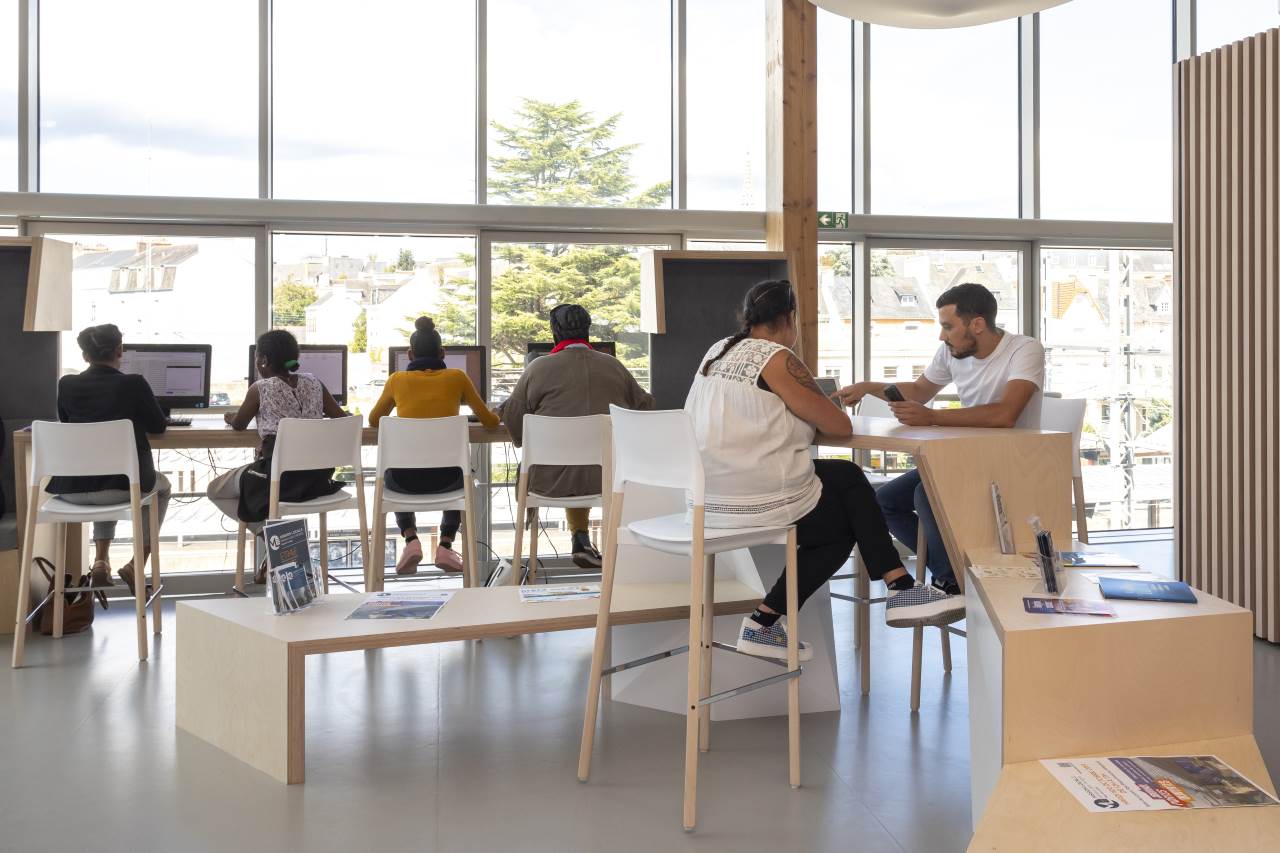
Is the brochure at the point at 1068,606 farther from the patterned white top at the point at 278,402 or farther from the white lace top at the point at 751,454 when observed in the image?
the patterned white top at the point at 278,402

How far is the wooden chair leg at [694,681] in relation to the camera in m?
2.68

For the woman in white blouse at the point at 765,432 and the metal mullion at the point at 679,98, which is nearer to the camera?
the woman in white blouse at the point at 765,432

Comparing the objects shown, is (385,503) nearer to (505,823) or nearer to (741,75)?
(505,823)

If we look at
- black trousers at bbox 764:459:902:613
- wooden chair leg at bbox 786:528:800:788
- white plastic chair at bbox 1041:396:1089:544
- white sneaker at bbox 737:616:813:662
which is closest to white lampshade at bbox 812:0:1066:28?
black trousers at bbox 764:459:902:613

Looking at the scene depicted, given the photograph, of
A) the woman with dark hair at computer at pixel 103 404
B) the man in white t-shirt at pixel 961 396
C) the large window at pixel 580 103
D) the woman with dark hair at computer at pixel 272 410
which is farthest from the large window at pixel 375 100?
the man in white t-shirt at pixel 961 396

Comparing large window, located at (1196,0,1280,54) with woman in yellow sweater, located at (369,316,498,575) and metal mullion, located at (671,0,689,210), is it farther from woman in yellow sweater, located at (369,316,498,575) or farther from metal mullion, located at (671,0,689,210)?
woman in yellow sweater, located at (369,316,498,575)

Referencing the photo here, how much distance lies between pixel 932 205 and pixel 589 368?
2.99 m

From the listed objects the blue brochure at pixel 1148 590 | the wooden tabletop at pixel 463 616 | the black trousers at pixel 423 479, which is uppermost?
the black trousers at pixel 423 479

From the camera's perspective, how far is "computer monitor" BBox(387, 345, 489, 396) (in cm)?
570

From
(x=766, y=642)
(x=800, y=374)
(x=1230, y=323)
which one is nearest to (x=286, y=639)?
(x=766, y=642)

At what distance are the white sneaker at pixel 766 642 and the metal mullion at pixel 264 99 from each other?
165 inches

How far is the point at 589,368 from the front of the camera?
5.06 meters

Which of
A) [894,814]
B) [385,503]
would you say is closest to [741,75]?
[385,503]

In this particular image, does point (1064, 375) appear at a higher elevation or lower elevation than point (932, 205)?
lower
